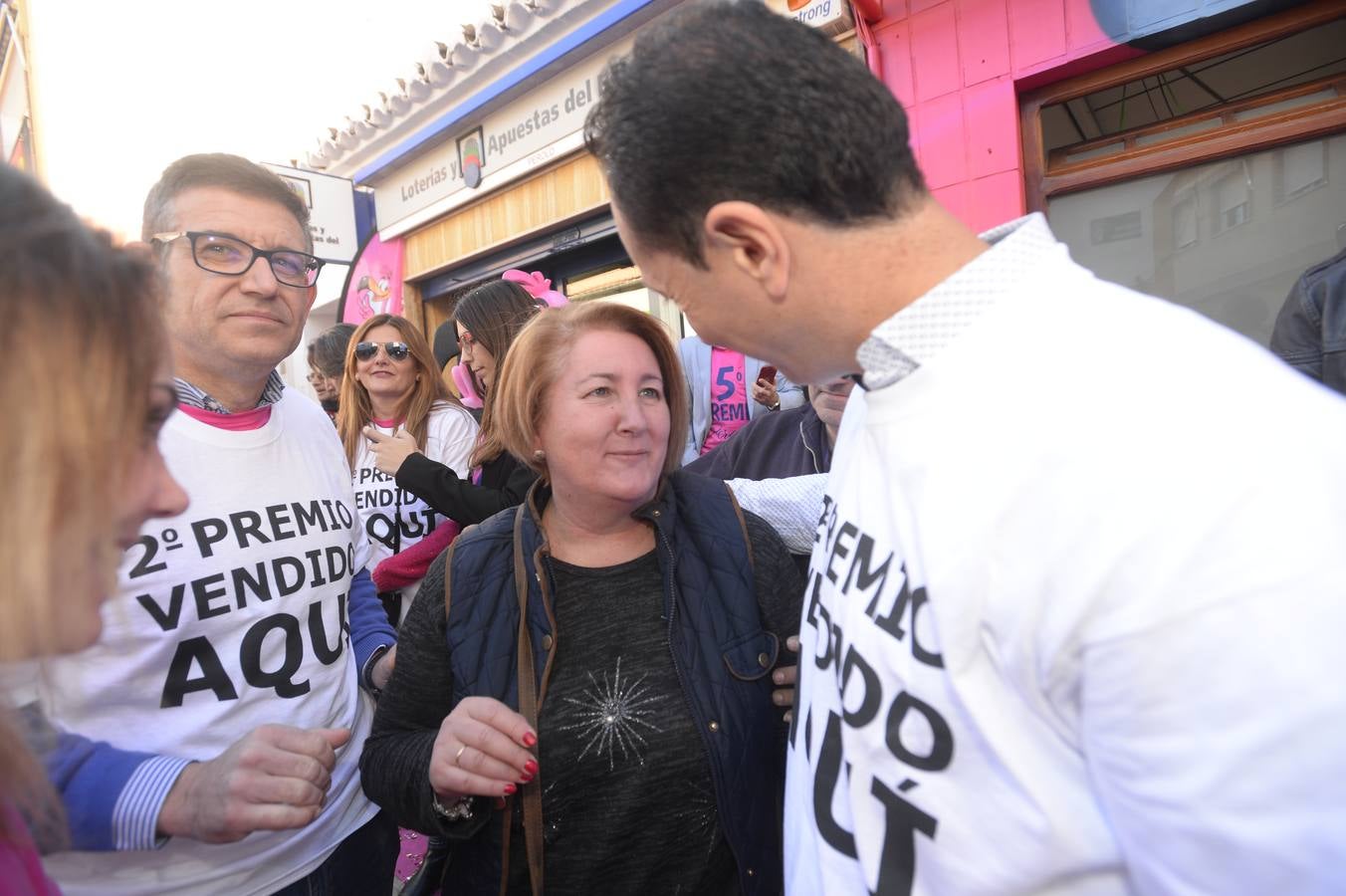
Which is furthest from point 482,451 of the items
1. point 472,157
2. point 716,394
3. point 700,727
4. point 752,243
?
point 472,157

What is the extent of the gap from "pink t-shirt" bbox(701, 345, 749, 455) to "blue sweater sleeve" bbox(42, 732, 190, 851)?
2590mm

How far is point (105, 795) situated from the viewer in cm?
110

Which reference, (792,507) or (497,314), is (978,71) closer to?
(497,314)

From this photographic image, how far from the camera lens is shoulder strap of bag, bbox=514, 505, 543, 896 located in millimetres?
1419

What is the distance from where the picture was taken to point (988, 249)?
0.78 metres

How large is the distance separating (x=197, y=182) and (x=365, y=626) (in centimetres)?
112

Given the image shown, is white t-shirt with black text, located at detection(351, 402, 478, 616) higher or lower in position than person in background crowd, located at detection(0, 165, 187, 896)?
lower

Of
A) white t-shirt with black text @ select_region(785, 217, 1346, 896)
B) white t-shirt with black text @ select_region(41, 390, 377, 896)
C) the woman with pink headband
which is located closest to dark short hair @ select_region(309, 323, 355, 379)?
the woman with pink headband

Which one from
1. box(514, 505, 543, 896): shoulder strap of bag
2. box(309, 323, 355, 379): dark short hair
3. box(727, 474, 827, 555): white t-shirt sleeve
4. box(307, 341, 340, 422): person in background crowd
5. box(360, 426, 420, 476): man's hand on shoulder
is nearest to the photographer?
box(514, 505, 543, 896): shoulder strap of bag

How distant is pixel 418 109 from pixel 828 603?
23.8 ft

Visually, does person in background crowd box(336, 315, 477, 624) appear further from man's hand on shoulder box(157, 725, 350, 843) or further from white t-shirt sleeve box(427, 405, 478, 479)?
man's hand on shoulder box(157, 725, 350, 843)

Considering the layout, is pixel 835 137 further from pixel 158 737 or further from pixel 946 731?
pixel 158 737

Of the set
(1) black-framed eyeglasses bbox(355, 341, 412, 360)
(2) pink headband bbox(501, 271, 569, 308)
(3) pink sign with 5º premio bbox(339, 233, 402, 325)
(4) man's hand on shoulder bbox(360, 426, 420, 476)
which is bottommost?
(4) man's hand on shoulder bbox(360, 426, 420, 476)

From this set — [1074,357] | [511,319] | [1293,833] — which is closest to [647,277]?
[1074,357]
